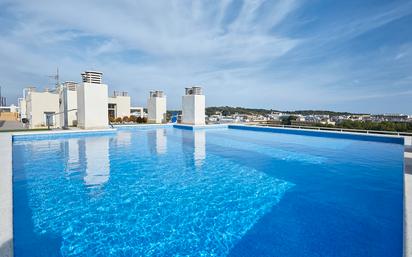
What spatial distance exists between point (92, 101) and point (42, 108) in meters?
5.80

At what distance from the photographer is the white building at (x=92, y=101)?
12.7 m

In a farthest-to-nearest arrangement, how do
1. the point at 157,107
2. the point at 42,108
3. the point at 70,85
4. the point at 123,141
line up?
the point at 157,107 → the point at 42,108 → the point at 70,85 → the point at 123,141

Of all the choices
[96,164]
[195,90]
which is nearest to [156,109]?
[195,90]

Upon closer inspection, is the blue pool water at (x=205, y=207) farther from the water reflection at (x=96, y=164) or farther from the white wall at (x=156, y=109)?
the white wall at (x=156, y=109)

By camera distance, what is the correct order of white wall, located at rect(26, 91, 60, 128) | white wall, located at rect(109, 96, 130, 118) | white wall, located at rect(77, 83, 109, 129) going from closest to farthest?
white wall, located at rect(77, 83, 109, 129), white wall, located at rect(26, 91, 60, 128), white wall, located at rect(109, 96, 130, 118)

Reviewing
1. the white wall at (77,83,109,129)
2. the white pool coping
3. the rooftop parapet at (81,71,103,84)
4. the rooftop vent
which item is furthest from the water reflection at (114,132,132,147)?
the white pool coping

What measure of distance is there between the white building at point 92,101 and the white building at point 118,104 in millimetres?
8661

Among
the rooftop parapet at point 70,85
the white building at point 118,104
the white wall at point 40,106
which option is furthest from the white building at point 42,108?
the white building at point 118,104

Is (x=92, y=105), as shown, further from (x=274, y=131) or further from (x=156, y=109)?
(x=274, y=131)

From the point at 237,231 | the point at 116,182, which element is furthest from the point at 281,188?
the point at 116,182

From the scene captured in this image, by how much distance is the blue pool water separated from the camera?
107 inches

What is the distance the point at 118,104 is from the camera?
71.5 feet

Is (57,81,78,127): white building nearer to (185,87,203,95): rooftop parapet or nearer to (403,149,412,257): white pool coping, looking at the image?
(185,87,203,95): rooftop parapet

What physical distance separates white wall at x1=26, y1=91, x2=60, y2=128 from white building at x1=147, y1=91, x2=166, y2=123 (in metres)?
7.01
